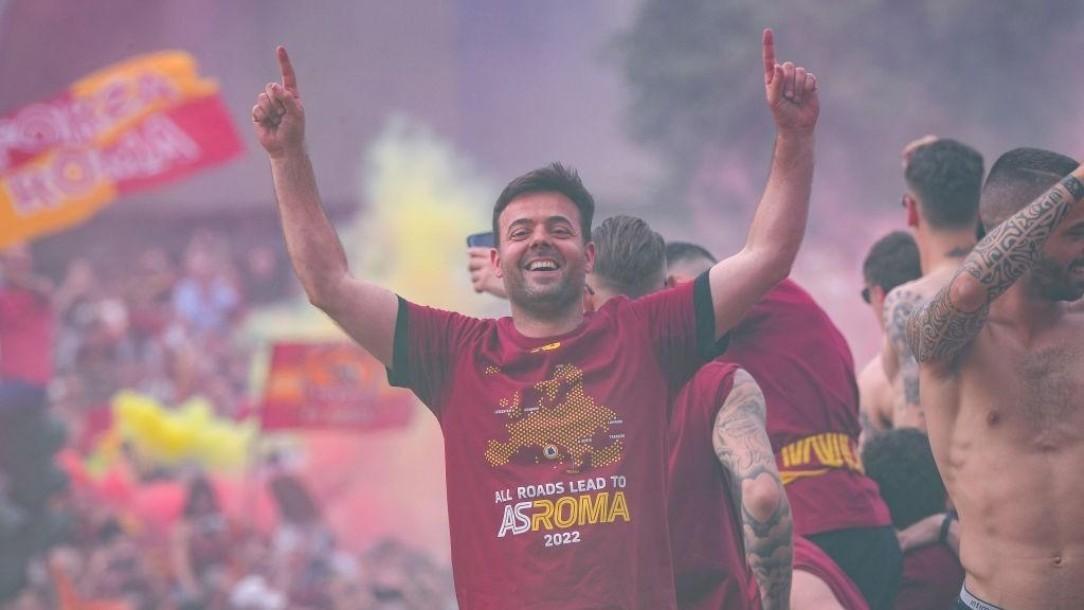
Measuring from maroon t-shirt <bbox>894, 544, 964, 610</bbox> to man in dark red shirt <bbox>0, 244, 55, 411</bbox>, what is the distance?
584 inches

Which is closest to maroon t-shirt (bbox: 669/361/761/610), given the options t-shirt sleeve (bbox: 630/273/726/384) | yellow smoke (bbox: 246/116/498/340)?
t-shirt sleeve (bbox: 630/273/726/384)

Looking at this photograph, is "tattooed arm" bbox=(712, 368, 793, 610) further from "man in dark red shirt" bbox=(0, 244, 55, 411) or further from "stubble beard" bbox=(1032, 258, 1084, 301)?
→ "man in dark red shirt" bbox=(0, 244, 55, 411)

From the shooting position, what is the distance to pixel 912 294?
5574 millimetres

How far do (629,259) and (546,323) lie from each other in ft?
2.15

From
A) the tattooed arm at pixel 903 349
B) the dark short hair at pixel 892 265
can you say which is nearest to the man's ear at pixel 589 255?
the tattooed arm at pixel 903 349

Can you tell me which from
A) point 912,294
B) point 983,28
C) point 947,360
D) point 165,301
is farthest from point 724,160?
point 947,360

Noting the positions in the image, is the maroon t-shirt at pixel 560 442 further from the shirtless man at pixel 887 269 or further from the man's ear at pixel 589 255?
the shirtless man at pixel 887 269

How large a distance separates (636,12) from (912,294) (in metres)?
13.6

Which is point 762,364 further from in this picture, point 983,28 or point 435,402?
point 983,28

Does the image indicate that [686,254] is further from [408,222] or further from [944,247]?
[408,222]

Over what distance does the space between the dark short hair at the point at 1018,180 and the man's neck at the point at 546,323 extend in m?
1.15

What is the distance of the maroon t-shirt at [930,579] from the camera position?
5.24 m

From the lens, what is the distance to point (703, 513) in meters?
4.46

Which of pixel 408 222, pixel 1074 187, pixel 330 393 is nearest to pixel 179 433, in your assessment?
pixel 330 393
